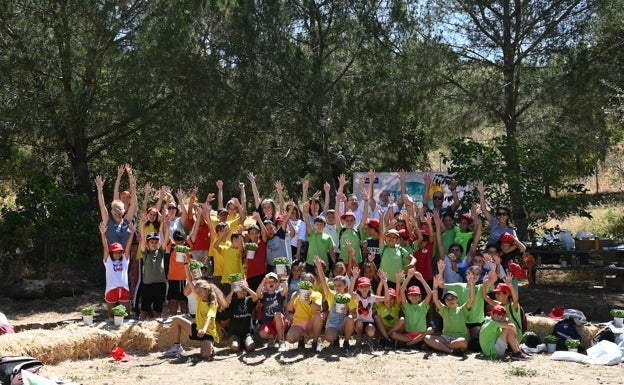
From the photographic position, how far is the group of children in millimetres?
8883

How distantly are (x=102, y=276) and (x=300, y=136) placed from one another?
4390 millimetres

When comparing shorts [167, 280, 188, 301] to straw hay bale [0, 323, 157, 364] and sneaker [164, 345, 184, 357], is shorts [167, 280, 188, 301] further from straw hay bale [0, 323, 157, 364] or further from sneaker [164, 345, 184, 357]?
sneaker [164, 345, 184, 357]

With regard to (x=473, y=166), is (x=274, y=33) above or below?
above

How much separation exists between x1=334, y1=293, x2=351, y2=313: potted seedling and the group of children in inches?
0.8

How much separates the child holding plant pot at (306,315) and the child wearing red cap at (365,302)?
0.42m

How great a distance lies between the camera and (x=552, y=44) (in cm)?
1327

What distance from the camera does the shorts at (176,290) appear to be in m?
9.99

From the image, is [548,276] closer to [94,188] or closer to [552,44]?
[552,44]

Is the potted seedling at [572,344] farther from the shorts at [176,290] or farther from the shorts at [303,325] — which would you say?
the shorts at [176,290]

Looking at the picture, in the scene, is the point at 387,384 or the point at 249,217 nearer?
the point at 387,384

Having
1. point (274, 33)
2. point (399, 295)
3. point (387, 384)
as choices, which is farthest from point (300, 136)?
point (387, 384)

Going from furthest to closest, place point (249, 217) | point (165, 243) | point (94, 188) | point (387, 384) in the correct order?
point (249, 217)
point (94, 188)
point (165, 243)
point (387, 384)

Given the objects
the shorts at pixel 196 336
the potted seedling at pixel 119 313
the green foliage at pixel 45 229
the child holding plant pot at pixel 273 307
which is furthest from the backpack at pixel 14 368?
the green foliage at pixel 45 229

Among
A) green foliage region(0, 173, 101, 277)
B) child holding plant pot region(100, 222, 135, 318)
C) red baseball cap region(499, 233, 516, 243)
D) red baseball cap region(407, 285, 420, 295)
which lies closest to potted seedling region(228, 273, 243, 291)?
child holding plant pot region(100, 222, 135, 318)
